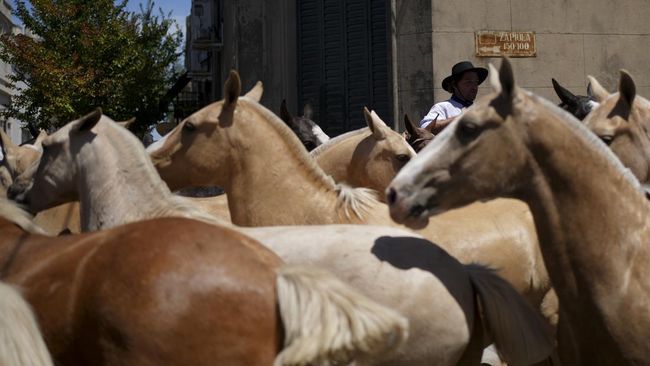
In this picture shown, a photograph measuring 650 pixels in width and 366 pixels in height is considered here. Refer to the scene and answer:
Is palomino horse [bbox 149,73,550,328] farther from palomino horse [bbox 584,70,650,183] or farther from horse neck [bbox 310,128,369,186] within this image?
horse neck [bbox 310,128,369,186]

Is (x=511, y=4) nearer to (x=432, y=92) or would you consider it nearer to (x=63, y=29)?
(x=432, y=92)

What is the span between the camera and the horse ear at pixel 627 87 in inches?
217

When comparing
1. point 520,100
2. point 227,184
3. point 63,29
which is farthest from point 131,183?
point 63,29

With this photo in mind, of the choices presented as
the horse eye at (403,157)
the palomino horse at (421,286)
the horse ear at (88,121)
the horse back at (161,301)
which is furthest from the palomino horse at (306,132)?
the horse back at (161,301)

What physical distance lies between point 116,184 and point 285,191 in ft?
3.98

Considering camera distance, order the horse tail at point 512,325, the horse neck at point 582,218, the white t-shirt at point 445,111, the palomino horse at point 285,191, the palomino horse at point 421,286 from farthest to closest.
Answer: the white t-shirt at point 445,111 → the palomino horse at point 285,191 → the horse neck at point 582,218 → the horse tail at point 512,325 → the palomino horse at point 421,286

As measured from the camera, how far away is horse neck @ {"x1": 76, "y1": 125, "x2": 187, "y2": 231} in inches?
192

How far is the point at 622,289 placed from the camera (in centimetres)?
448

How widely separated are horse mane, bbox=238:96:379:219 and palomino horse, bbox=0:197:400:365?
2.33 m

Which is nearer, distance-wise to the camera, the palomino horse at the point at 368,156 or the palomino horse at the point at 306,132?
the palomino horse at the point at 368,156

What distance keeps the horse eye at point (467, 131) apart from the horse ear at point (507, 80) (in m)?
0.21

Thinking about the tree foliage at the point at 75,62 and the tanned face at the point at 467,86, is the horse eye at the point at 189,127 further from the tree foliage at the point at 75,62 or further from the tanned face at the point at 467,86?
the tree foliage at the point at 75,62

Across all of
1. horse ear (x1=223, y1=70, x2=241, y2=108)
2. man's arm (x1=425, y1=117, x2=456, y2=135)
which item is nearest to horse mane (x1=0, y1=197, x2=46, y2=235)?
horse ear (x1=223, y1=70, x2=241, y2=108)

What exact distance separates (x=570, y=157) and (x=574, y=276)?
1.84ft
